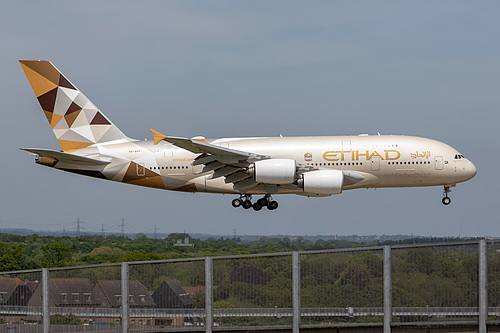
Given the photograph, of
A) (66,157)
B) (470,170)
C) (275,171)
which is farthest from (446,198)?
(66,157)

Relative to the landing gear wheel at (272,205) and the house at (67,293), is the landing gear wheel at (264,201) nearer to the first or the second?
the landing gear wheel at (272,205)

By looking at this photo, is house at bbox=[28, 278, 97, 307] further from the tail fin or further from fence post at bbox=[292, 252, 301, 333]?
the tail fin

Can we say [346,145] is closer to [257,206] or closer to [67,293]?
[257,206]

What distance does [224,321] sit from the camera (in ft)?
73.4

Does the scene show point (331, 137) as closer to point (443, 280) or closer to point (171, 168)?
point (171, 168)

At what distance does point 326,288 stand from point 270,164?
25.7 meters

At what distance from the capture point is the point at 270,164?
47.3 meters

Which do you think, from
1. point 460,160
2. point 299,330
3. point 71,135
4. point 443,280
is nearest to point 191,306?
point 299,330

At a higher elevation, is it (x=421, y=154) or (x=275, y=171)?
(x=421, y=154)

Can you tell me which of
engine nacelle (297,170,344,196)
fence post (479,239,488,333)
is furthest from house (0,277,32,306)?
engine nacelle (297,170,344,196)

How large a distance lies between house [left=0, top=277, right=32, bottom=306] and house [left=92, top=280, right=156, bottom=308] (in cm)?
278

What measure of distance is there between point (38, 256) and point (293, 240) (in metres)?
32.7

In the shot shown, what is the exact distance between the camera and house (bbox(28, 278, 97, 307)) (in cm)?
2273

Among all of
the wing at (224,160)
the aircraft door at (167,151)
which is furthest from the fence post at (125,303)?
the aircraft door at (167,151)
